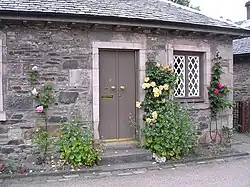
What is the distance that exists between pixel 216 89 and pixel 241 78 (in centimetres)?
520

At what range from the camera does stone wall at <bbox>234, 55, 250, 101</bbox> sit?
12.6 metres

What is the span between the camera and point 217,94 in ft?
27.6

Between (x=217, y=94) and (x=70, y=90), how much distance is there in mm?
3965

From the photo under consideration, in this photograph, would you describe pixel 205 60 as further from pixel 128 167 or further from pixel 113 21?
pixel 128 167

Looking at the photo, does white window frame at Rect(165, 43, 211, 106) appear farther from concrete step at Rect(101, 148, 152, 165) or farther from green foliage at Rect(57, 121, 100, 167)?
green foliage at Rect(57, 121, 100, 167)

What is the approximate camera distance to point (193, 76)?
27.7 feet

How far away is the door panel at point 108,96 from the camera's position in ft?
24.6

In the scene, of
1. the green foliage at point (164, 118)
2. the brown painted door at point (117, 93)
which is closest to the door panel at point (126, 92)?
the brown painted door at point (117, 93)

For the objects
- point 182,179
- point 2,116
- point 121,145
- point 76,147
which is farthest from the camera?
point 121,145

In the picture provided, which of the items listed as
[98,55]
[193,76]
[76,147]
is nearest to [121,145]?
[76,147]

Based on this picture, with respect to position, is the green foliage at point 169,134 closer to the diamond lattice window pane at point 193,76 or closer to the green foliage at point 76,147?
the diamond lattice window pane at point 193,76

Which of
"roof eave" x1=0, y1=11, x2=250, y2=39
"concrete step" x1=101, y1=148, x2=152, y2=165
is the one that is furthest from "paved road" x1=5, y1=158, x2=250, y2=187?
"roof eave" x1=0, y1=11, x2=250, y2=39

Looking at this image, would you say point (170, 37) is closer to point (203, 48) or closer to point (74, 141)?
point (203, 48)

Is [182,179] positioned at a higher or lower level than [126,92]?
lower
